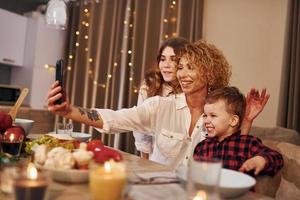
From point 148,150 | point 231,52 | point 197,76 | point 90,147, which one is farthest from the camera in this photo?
point 231,52

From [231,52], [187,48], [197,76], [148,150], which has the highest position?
[231,52]

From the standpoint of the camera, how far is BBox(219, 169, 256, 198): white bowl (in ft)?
2.94

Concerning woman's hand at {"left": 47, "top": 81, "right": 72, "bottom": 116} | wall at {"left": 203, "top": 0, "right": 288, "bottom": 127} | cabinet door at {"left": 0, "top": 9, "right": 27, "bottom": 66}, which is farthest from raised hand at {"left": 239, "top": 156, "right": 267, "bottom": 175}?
cabinet door at {"left": 0, "top": 9, "right": 27, "bottom": 66}

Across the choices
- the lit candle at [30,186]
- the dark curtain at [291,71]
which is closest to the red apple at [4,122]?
the lit candle at [30,186]

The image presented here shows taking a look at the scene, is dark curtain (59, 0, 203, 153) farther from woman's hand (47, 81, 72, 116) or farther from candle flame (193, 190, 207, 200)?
candle flame (193, 190, 207, 200)

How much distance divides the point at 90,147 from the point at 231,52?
283 cm

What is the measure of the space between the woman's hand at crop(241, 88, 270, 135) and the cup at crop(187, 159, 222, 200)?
2.84 ft

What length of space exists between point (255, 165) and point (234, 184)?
34 centimetres

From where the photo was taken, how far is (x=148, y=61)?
383 centimetres

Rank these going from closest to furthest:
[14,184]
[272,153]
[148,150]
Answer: [14,184]
[272,153]
[148,150]

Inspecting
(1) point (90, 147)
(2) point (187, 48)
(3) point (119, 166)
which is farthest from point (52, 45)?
(3) point (119, 166)

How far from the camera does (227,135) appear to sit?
1.64m

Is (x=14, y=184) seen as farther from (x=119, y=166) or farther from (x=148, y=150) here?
(x=148, y=150)

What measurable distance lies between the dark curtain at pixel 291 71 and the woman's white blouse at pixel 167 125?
1.50m
